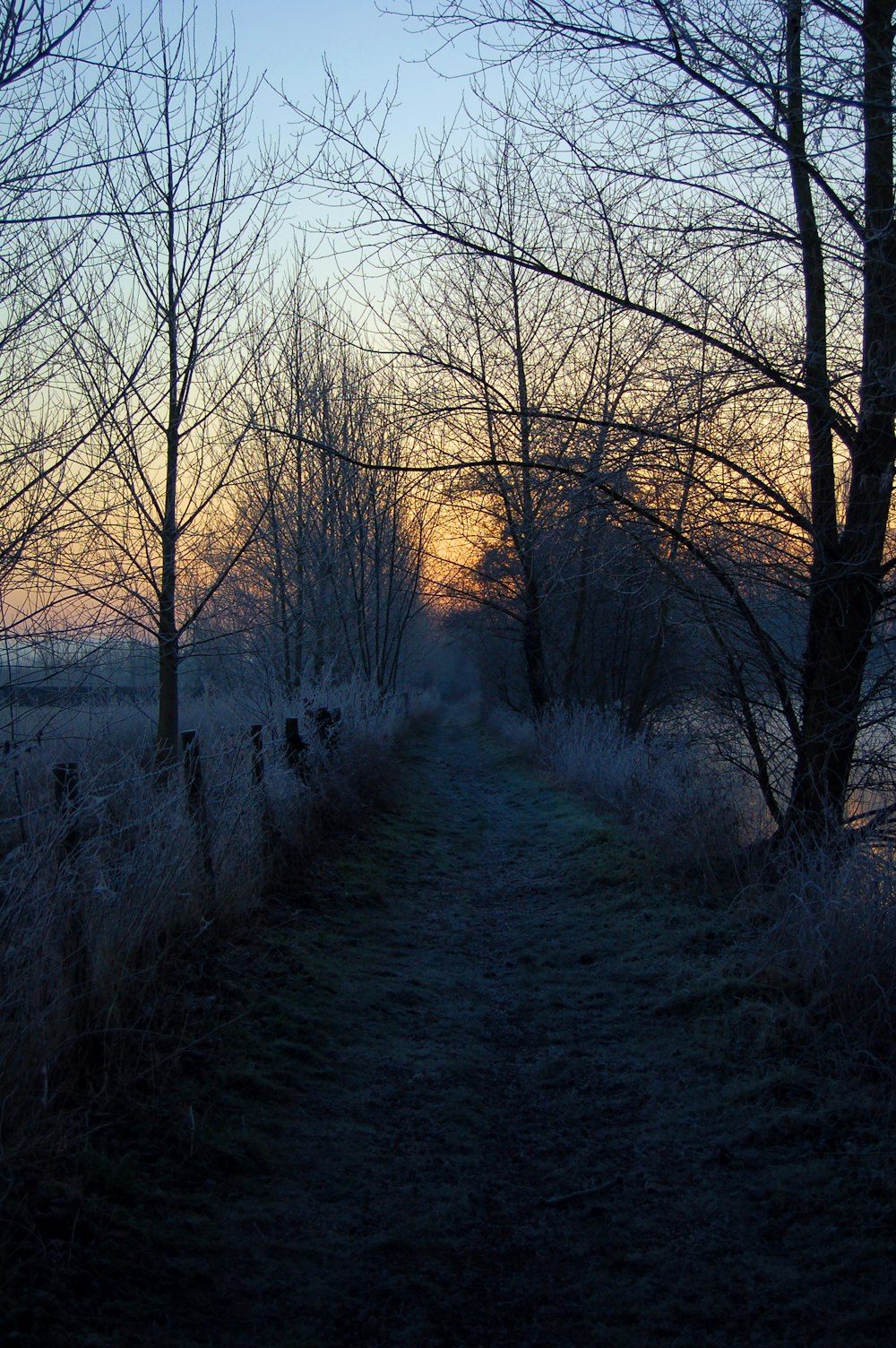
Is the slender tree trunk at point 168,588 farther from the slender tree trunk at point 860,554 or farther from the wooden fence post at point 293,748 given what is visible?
the slender tree trunk at point 860,554

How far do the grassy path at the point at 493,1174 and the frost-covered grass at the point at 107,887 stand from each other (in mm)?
374

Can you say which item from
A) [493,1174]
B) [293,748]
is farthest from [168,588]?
[493,1174]

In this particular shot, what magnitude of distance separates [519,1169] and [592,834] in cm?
673

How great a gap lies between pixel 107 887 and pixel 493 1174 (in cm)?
209

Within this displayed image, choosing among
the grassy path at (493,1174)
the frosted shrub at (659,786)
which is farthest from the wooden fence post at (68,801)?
the frosted shrub at (659,786)

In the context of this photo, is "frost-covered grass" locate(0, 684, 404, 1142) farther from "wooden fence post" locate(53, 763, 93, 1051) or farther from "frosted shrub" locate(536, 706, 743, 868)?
"frosted shrub" locate(536, 706, 743, 868)

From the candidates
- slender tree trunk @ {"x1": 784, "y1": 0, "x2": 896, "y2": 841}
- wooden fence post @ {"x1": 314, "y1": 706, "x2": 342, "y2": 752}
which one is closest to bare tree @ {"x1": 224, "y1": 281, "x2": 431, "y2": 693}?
wooden fence post @ {"x1": 314, "y1": 706, "x2": 342, "y2": 752}

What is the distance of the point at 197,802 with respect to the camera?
Answer: 619cm

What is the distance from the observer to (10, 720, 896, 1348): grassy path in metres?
2.85

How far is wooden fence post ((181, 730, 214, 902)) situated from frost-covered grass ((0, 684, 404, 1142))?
0.02m

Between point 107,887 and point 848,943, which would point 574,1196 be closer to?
point 848,943

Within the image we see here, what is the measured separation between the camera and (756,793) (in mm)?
8680

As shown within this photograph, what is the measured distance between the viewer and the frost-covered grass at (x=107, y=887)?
3605mm

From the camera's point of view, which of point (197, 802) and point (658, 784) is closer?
point (197, 802)
